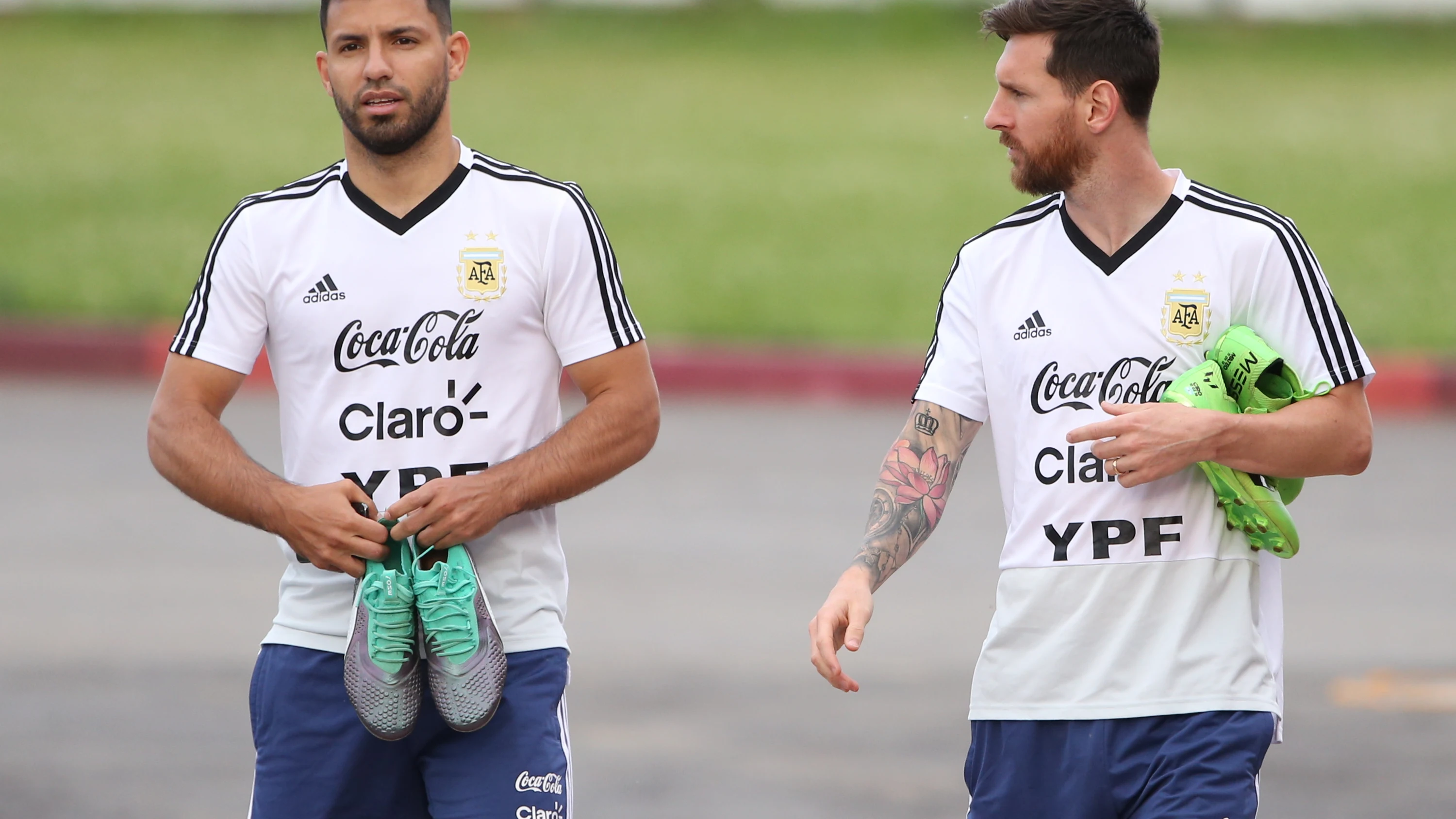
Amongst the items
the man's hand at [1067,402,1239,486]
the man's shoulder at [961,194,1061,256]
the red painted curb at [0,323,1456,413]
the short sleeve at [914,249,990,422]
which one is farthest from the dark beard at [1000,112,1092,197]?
the red painted curb at [0,323,1456,413]

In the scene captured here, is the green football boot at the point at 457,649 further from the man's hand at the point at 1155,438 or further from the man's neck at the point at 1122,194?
the man's neck at the point at 1122,194

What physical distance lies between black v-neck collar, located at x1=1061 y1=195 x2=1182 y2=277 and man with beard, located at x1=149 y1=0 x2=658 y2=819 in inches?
35.9

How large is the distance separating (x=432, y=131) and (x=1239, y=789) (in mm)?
1950

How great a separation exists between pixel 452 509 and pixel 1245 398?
147 centimetres

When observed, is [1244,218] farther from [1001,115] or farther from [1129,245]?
[1001,115]

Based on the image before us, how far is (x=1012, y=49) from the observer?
12.3ft

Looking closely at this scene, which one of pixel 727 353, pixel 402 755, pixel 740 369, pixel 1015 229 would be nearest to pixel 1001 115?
pixel 1015 229

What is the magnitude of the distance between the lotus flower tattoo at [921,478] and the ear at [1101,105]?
2.29 feet

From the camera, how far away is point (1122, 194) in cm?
371

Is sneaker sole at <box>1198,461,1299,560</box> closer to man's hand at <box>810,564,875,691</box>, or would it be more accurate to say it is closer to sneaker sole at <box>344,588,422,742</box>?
man's hand at <box>810,564,875,691</box>

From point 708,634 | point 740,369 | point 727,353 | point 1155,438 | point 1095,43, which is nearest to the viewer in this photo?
point 1155,438

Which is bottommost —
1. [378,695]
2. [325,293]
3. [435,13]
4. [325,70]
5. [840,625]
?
[378,695]

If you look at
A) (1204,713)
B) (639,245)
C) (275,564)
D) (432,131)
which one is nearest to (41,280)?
(639,245)

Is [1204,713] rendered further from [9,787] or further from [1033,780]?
[9,787]
